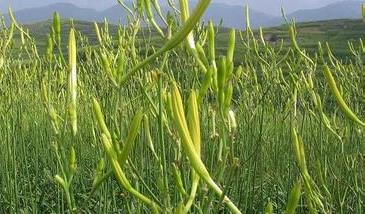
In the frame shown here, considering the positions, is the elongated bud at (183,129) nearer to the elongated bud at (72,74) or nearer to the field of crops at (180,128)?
the field of crops at (180,128)

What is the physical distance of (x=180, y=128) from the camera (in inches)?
29.2

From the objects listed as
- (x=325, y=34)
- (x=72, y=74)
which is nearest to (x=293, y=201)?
(x=72, y=74)

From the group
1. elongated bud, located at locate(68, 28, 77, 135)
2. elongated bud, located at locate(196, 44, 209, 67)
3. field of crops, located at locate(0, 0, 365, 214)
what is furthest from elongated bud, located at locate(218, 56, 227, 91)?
elongated bud, located at locate(68, 28, 77, 135)

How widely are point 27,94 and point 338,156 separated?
273 cm

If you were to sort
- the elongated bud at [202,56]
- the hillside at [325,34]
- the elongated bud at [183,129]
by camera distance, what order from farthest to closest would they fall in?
the hillside at [325,34], the elongated bud at [202,56], the elongated bud at [183,129]

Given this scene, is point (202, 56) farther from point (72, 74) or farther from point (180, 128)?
point (180, 128)

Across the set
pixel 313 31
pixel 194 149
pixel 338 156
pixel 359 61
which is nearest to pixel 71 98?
pixel 194 149

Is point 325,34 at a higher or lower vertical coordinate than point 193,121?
lower

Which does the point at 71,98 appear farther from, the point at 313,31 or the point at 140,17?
the point at 313,31

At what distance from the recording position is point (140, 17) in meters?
1.91

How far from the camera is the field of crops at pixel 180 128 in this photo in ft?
3.23

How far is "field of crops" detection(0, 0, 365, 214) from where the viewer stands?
0.99 metres

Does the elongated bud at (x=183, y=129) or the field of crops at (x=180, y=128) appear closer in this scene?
the elongated bud at (x=183, y=129)

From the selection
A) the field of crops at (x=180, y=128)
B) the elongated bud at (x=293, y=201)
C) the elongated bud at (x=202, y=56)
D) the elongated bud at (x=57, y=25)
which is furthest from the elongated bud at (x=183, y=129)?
the elongated bud at (x=57, y=25)
